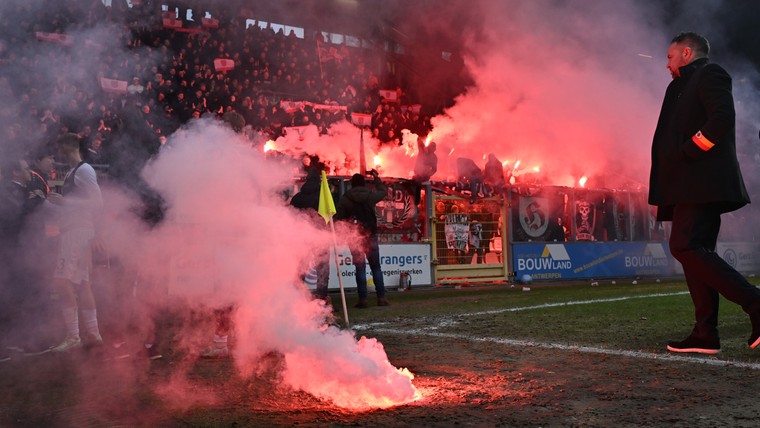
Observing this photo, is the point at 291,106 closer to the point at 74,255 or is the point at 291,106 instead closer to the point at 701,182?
the point at 74,255

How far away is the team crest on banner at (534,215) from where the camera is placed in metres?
13.8

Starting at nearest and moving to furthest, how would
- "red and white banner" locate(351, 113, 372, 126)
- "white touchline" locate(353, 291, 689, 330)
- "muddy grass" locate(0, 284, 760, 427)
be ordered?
"muddy grass" locate(0, 284, 760, 427), "white touchline" locate(353, 291, 689, 330), "red and white banner" locate(351, 113, 372, 126)

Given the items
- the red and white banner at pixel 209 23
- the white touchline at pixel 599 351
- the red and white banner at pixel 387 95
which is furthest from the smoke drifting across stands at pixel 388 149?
the red and white banner at pixel 209 23

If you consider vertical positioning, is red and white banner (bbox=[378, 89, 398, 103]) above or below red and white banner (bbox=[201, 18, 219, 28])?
above

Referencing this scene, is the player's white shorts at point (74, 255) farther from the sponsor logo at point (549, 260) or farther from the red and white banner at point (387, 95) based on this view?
the red and white banner at point (387, 95)

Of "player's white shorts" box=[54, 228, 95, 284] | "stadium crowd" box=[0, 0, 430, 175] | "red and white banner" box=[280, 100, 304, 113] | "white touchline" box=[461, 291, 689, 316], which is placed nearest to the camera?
"player's white shorts" box=[54, 228, 95, 284]

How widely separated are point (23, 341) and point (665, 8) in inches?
525

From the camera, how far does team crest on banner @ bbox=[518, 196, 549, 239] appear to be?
1381cm

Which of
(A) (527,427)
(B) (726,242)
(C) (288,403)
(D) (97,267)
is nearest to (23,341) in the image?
(D) (97,267)

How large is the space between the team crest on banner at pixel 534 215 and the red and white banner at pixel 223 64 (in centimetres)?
705

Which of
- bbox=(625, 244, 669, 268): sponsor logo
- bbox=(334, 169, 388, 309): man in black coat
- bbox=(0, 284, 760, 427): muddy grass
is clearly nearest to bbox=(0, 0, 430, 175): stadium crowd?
bbox=(0, 284, 760, 427): muddy grass

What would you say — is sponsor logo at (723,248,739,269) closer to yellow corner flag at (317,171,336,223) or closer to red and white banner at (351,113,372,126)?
red and white banner at (351,113,372,126)

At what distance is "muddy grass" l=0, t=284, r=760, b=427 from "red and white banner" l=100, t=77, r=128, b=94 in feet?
10.7

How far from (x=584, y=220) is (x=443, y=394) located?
477 inches
